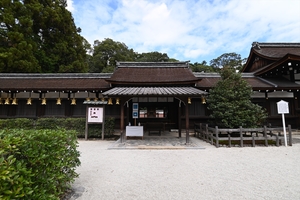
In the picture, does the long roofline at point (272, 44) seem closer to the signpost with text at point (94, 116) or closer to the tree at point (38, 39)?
the signpost with text at point (94, 116)

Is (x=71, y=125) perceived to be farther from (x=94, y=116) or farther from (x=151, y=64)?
(x=151, y=64)

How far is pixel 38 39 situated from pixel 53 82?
10.6m

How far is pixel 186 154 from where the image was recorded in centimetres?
565

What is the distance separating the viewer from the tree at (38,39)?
13406 mm

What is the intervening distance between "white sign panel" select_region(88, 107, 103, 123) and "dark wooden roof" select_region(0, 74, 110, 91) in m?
1.99

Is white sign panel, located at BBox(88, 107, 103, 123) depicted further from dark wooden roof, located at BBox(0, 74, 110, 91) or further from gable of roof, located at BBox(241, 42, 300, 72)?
gable of roof, located at BBox(241, 42, 300, 72)

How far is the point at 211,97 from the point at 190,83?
168 cm

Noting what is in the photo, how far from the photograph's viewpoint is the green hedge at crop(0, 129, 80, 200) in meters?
1.56

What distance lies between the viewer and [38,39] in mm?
17375

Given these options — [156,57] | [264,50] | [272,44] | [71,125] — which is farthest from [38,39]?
[272,44]

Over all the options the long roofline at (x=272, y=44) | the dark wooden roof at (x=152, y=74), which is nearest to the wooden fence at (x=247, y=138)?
the dark wooden roof at (x=152, y=74)

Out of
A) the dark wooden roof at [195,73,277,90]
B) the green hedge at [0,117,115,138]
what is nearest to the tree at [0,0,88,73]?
the green hedge at [0,117,115,138]

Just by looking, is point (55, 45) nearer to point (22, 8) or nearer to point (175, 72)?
point (22, 8)

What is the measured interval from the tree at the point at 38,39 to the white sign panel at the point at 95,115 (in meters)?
10.6
